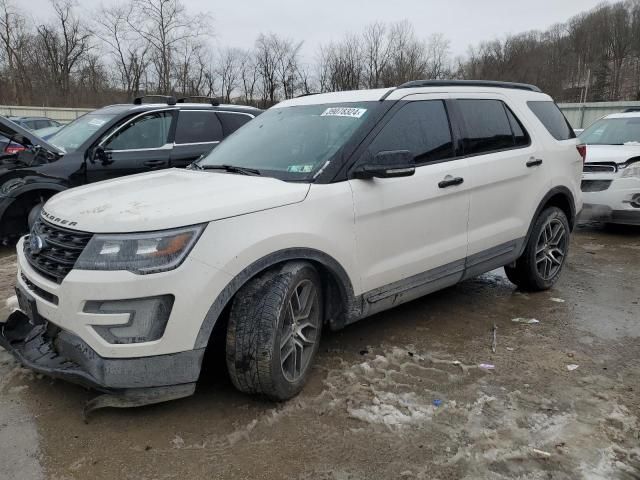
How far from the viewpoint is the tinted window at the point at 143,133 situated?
654cm

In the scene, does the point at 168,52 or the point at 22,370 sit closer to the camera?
the point at 22,370

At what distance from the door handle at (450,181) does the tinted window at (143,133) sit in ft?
14.3

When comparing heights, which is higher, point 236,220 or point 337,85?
point 337,85

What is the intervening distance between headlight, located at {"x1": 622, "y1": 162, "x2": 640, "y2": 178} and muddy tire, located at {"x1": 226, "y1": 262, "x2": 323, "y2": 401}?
6071 mm

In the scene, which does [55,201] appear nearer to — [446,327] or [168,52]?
[446,327]

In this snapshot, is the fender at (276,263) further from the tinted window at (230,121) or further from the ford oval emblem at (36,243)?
the tinted window at (230,121)

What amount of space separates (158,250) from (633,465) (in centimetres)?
247

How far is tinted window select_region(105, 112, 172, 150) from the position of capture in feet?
21.5

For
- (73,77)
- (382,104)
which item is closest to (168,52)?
(73,77)

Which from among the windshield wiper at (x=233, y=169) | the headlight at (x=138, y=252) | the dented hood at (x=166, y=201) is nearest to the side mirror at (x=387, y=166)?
the dented hood at (x=166, y=201)

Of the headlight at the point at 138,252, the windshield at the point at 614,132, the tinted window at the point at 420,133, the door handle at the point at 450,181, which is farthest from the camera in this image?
the windshield at the point at 614,132

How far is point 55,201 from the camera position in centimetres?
313

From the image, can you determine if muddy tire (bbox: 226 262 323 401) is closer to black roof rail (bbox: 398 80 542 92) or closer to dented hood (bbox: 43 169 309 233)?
dented hood (bbox: 43 169 309 233)

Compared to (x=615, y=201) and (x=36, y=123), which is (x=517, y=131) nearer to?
(x=615, y=201)
